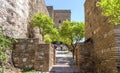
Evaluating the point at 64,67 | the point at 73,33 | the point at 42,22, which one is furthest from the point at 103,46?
the point at 73,33

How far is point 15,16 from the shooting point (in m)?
12.5

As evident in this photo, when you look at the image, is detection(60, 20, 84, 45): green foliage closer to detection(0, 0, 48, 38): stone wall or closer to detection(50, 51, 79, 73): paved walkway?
detection(50, 51, 79, 73): paved walkway

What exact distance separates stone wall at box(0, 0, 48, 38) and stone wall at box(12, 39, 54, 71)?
1.07 m

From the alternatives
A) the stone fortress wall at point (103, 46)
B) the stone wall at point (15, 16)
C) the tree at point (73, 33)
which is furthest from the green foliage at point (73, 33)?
the stone fortress wall at point (103, 46)

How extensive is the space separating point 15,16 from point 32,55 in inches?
108

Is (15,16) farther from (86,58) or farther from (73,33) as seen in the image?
(73,33)

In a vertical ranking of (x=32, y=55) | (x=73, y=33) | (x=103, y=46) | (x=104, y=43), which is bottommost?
(x=32, y=55)

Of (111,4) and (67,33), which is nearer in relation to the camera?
(111,4)

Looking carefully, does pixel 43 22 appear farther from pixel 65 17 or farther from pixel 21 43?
pixel 65 17

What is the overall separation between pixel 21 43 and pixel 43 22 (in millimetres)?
5057

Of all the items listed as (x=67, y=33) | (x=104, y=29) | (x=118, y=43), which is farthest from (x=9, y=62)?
(x=67, y=33)

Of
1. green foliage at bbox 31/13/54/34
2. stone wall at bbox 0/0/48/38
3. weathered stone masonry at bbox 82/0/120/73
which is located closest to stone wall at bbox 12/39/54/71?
stone wall at bbox 0/0/48/38

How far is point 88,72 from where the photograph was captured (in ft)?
32.9

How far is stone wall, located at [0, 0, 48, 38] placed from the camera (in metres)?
11.2
